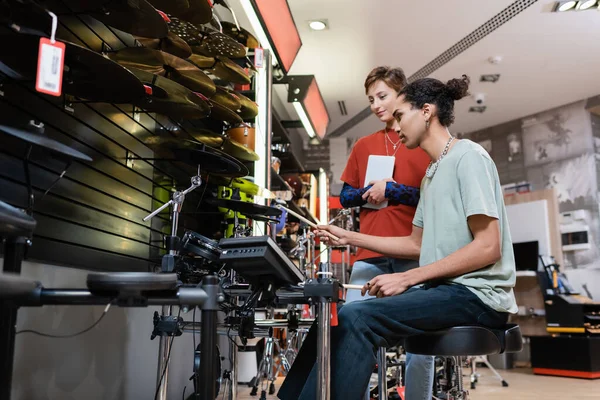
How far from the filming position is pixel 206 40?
8.16 ft

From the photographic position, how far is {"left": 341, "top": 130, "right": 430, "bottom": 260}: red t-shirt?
7.20ft

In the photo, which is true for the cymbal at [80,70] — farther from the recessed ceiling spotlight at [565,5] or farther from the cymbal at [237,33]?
the recessed ceiling spotlight at [565,5]

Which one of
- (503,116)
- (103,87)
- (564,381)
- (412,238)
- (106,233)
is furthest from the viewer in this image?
(503,116)

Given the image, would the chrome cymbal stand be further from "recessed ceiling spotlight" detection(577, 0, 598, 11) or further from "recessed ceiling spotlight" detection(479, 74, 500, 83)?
"recessed ceiling spotlight" detection(479, 74, 500, 83)

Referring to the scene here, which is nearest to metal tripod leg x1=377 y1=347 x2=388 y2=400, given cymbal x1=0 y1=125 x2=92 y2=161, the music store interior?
Answer: the music store interior

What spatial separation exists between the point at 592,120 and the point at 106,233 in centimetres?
720

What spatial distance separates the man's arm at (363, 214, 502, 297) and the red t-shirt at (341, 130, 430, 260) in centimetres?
60

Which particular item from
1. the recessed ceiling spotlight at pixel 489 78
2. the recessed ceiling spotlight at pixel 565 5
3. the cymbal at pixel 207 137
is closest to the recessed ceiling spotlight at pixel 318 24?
the recessed ceiling spotlight at pixel 565 5

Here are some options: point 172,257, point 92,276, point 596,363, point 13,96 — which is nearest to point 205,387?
point 92,276

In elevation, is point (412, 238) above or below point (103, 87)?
below

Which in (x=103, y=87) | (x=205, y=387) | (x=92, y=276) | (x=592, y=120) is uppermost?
(x=592, y=120)

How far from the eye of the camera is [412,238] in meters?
1.97

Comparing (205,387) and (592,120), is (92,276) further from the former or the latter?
(592,120)

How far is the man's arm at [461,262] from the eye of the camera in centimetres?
152
